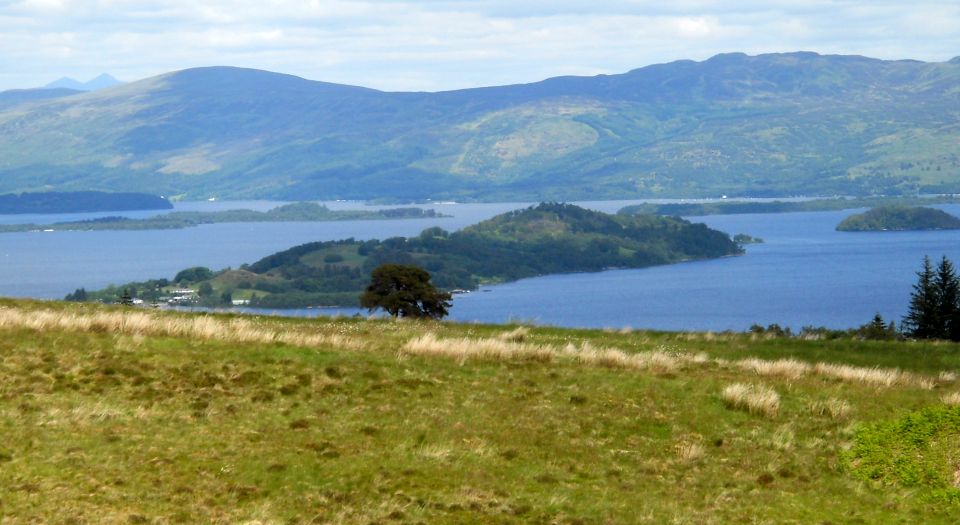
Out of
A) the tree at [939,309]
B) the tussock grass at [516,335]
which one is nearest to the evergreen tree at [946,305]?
the tree at [939,309]

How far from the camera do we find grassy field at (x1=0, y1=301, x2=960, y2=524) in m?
16.3

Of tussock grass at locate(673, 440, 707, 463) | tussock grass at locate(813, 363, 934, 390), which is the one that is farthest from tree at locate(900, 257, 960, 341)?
tussock grass at locate(673, 440, 707, 463)

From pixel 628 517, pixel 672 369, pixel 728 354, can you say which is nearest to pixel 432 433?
pixel 628 517

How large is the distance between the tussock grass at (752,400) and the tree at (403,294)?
2634cm

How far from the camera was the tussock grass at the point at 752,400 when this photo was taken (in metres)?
21.3

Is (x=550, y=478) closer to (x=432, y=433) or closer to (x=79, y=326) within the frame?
(x=432, y=433)

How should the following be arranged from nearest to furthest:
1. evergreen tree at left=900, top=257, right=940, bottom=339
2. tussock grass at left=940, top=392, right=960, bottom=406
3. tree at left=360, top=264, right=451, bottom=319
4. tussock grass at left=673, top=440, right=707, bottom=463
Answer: tussock grass at left=673, top=440, right=707, bottom=463 → tussock grass at left=940, top=392, right=960, bottom=406 → tree at left=360, top=264, right=451, bottom=319 → evergreen tree at left=900, top=257, right=940, bottom=339

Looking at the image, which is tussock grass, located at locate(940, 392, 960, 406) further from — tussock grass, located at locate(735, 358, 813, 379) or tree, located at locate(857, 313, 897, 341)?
tree, located at locate(857, 313, 897, 341)

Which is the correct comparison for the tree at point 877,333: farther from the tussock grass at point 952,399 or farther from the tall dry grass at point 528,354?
the tall dry grass at point 528,354

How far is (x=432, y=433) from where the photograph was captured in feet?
62.9

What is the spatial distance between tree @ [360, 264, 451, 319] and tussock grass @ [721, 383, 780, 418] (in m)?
26.3

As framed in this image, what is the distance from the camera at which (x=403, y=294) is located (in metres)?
48.9

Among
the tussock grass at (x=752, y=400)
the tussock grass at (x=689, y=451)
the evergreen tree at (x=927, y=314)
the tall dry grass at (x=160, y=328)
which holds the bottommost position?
the evergreen tree at (x=927, y=314)

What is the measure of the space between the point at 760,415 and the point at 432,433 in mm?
6109
